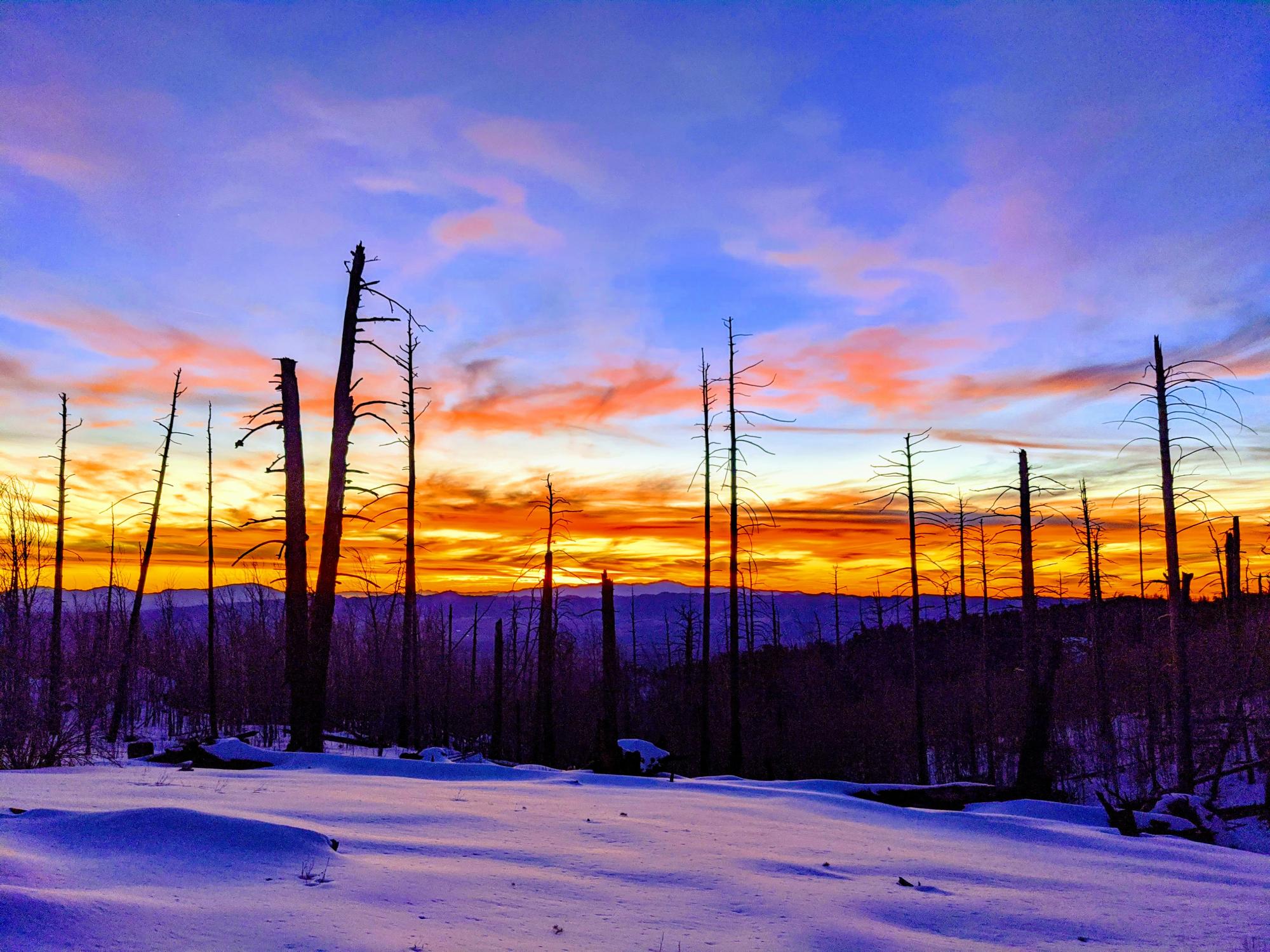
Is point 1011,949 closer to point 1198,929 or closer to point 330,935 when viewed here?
point 1198,929

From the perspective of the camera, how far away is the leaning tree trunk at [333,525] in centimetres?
1512

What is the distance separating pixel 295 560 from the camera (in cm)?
1517

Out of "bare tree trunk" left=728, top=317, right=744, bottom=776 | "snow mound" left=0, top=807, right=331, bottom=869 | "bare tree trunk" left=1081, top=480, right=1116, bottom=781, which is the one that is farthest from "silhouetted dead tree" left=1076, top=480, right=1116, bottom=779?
"snow mound" left=0, top=807, right=331, bottom=869

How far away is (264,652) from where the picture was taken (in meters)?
49.7

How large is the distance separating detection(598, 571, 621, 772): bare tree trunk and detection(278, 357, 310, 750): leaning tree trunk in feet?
21.1

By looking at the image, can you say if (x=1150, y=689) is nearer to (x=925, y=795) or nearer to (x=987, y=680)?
(x=987, y=680)

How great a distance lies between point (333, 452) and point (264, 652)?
39977mm

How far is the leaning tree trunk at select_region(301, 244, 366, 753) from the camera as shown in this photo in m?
15.1

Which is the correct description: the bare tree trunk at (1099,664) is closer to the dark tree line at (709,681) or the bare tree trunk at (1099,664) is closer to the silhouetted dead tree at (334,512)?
the dark tree line at (709,681)

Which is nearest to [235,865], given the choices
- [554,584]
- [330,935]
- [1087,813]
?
[330,935]

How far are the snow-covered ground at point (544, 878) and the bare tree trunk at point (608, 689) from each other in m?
8.40

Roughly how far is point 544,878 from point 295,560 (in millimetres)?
11485

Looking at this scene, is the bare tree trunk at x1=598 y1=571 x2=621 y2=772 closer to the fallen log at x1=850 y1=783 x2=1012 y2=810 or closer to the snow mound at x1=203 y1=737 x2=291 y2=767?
the fallen log at x1=850 y1=783 x2=1012 y2=810

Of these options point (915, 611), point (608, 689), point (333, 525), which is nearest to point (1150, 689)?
point (915, 611)
